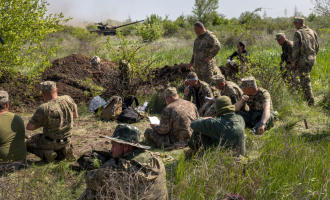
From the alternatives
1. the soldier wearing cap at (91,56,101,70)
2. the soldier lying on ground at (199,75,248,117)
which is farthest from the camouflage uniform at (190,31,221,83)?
the soldier wearing cap at (91,56,101,70)

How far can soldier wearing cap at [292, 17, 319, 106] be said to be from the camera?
713cm

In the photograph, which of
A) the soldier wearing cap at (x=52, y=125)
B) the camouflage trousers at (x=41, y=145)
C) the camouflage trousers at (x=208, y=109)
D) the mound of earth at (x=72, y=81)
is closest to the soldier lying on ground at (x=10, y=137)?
the soldier wearing cap at (x=52, y=125)

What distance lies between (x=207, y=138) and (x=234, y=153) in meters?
0.52

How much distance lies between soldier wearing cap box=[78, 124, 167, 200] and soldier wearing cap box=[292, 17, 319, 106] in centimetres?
581

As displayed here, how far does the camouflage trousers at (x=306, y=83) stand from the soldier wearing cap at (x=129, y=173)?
5.79 metres

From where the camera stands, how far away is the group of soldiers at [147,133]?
2658 millimetres

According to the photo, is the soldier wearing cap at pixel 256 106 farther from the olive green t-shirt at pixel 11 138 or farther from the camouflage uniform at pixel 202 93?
the olive green t-shirt at pixel 11 138

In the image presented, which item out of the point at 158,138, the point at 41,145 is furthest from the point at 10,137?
the point at 158,138

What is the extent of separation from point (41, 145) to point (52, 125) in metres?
0.41

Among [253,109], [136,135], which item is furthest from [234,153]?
[253,109]

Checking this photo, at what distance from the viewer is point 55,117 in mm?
4219

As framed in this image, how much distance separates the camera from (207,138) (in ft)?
13.3

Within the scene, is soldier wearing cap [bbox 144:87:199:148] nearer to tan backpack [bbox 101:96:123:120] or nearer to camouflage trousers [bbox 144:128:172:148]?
camouflage trousers [bbox 144:128:172:148]

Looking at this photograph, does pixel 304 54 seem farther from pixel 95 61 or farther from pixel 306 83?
pixel 95 61
